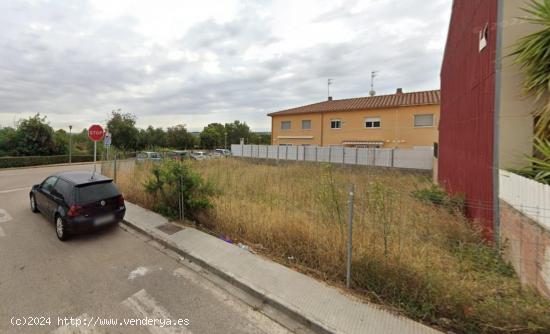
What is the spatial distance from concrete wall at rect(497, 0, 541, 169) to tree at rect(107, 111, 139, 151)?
3418 cm

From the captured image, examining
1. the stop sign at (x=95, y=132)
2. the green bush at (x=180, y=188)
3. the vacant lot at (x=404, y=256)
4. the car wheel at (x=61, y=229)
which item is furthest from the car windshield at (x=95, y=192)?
the stop sign at (x=95, y=132)

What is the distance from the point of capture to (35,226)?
596cm

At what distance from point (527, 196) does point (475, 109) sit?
9.72ft

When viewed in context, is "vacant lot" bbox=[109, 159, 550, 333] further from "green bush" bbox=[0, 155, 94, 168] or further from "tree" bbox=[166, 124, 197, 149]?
"tree" bbox=[166, 124, 197, 149]

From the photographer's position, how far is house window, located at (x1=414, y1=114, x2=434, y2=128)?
21391 millimetres

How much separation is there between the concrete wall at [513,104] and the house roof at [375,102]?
20.1 metres

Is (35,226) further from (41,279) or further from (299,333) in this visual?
(299,333)

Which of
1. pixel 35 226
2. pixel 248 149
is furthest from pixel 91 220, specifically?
pixel 248 149

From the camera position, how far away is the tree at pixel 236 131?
7413 cm

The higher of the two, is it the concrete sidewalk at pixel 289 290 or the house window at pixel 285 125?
the house window at pixel 285 125

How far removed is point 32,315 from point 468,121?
8605mm

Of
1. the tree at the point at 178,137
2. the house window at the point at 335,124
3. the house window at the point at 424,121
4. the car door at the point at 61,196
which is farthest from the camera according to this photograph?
the tree at the point at 178,137

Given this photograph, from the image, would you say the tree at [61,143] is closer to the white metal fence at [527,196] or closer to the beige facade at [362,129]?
the beige facade at [362,129]

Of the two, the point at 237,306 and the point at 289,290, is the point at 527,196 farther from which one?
the point at 237,306
